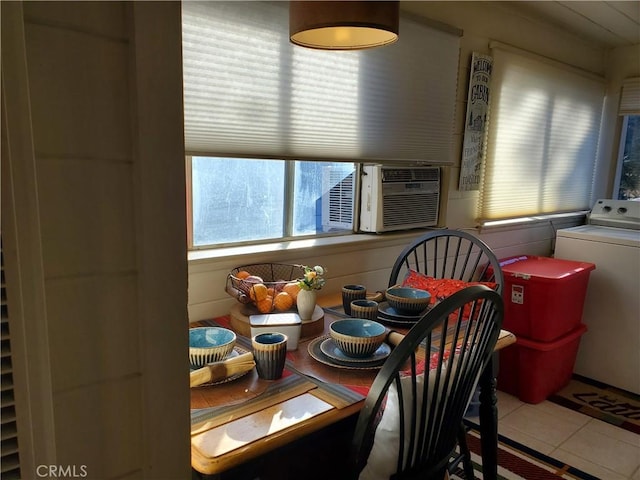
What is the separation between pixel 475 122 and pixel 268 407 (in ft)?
7.06

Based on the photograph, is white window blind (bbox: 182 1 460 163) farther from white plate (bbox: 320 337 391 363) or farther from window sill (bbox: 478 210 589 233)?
white plate (bbox: 320 337 391 363)

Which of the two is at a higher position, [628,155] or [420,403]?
[628,155]

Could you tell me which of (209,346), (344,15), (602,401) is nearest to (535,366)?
(602,401)

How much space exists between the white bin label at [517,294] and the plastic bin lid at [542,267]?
72 mm

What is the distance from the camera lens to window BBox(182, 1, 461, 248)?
1636 millimetres

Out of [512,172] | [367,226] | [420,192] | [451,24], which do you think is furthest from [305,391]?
[512,172]

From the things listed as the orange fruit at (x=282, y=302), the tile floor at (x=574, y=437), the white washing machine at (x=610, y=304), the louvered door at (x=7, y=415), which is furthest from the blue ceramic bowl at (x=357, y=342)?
the white washing machine at (x=610, y=304)

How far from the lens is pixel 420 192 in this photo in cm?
254

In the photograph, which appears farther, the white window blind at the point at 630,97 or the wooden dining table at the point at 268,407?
the white window blind at the point at 630,97

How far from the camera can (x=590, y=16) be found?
296 cm

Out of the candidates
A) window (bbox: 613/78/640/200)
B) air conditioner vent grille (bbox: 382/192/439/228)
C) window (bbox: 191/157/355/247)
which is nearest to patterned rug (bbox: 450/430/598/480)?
air conditioner vent grille (bbox: 382/192/439/228)

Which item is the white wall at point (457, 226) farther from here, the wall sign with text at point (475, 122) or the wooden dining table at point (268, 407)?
the wooden dining table at point (268, 407)

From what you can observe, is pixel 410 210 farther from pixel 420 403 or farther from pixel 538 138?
pixel 420 403

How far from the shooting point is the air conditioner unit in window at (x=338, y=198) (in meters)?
2.38
